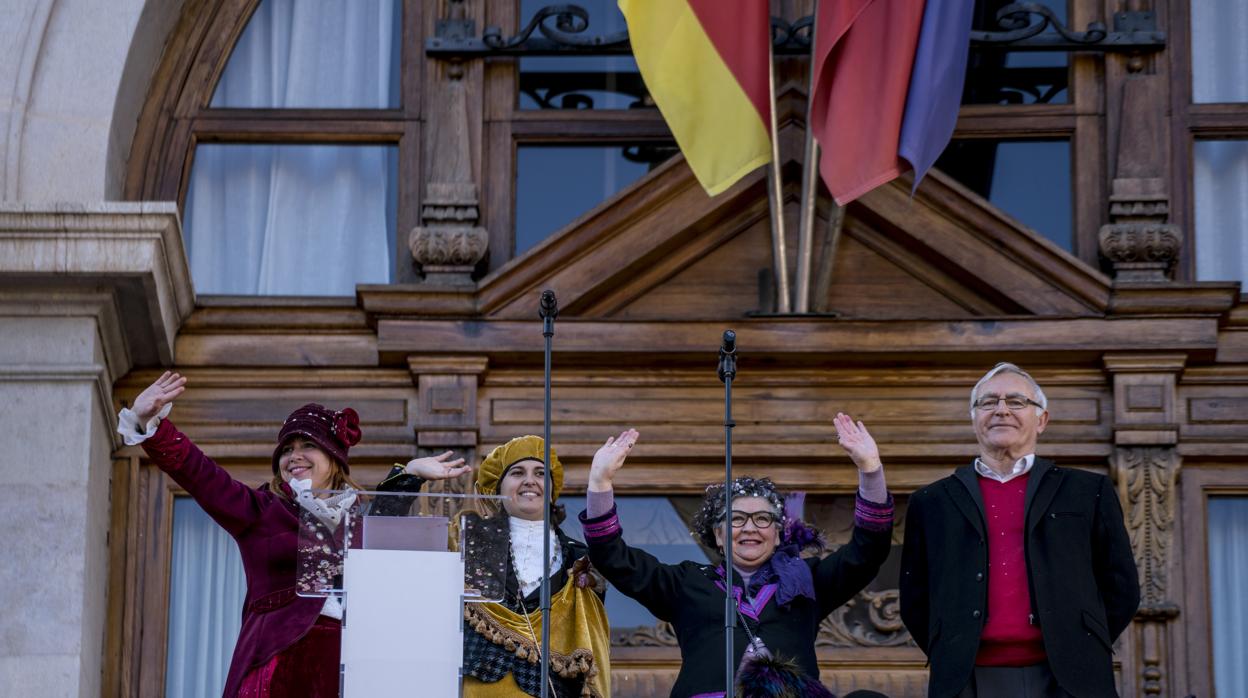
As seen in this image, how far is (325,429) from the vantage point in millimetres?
10672

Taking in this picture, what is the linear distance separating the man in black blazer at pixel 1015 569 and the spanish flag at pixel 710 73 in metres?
2.45

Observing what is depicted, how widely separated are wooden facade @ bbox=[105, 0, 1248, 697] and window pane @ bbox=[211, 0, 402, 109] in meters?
0.39

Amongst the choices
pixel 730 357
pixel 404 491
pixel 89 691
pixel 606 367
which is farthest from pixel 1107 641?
pixel 89 691

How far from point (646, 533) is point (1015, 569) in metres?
2.81

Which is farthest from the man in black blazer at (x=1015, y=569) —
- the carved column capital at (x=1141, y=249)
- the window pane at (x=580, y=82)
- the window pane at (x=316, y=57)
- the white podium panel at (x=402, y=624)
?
the window pane at (x=316, y=57)

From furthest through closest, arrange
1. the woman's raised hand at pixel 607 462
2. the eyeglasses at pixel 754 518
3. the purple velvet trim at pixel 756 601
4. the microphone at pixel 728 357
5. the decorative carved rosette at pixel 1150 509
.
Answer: the decorative carved rosette at pixel 1150 509
the eyeglasses at pixel 754 518
the purple velvet trim at pixel 756 601
the woman's raised hand at pixel 607 462
the microphone at pixel 728 357

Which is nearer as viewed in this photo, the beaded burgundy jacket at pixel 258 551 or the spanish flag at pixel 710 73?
the beaded burgundy jacket at pixel 258 551

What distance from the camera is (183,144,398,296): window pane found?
514 inches

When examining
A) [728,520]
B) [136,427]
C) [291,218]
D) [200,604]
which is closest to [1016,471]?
[728,520]

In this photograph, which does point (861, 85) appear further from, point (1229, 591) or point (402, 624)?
point (402, 624)

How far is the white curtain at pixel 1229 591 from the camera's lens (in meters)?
12.4

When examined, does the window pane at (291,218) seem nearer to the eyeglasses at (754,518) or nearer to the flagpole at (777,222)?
the flagpole at (777,222)

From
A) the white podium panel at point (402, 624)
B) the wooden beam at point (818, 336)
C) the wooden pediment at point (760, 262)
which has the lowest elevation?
the white podium panel at point (402, 624)

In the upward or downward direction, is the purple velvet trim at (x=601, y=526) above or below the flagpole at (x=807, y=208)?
below
